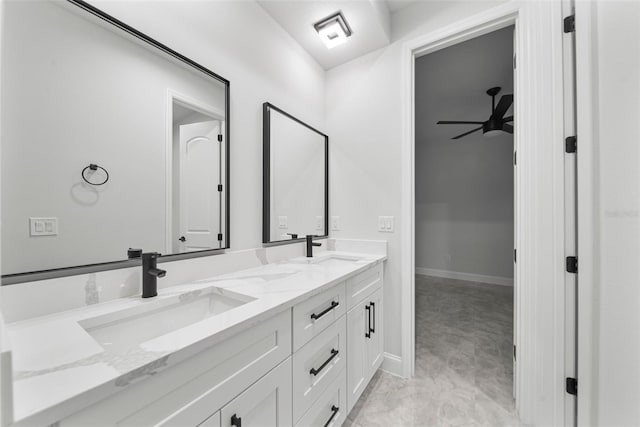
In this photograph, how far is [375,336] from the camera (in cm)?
167

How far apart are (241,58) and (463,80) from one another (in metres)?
2.74

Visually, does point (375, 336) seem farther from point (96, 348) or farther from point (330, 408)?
point (96, 348)

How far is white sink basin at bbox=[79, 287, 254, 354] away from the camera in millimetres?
754

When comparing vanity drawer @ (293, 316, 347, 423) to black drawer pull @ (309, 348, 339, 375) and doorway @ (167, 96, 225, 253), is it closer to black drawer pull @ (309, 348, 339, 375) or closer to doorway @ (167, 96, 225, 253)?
black drawer pull @ (309, 348, 339, 375)

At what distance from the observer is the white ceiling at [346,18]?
1544mm

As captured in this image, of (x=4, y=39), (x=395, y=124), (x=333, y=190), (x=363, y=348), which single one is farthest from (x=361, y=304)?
(x=4, y=39)

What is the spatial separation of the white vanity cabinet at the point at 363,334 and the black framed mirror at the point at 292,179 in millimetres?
589

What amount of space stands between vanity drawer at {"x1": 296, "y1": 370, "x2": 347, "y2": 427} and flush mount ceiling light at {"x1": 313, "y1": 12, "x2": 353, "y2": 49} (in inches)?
83.0

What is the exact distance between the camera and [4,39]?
2.30 feet

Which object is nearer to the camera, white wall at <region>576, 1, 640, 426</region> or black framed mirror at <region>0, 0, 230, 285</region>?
black framed mirror at <region>0, 0, 230, 285</region>

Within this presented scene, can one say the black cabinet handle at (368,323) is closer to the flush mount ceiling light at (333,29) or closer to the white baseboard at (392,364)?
the white baseboard at (392,364)

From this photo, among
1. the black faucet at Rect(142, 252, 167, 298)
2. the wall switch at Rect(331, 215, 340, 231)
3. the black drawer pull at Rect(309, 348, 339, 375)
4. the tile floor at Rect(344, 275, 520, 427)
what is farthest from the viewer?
the wall switch at Rect(331, 215, 340, 231)

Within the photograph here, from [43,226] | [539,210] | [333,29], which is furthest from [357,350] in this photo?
[333,29]

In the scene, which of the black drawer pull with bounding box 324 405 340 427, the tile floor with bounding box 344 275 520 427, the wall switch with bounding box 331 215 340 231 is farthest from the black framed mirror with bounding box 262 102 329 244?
the tile floor with bounding box 344 275 520 427
